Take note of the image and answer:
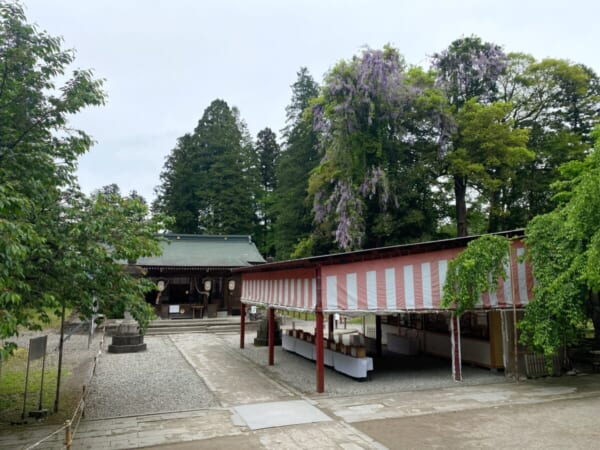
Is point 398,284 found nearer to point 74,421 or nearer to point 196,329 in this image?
point 74,421

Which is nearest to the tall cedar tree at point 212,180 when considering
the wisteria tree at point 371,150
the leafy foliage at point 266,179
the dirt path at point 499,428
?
the leafy foliage at point 266,179

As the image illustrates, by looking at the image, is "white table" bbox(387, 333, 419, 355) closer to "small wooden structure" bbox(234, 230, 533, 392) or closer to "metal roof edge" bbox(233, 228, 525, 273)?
"small wooden structure" bbox(234, 230, 533, 392)

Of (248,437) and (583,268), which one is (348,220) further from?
(248,437)

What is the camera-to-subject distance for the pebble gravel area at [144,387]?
880 centimetres

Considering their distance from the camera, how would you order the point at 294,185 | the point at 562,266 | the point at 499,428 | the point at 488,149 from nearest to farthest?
the point at 499,428
the point at 562,266
the point at 488,149
the point at 294,185

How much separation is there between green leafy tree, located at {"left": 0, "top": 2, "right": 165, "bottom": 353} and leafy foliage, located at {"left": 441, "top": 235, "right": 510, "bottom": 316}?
6843 millimetres

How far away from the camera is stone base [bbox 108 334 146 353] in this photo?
53.4ft

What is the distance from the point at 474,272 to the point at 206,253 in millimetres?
21318

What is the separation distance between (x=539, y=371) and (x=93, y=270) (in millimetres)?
11069

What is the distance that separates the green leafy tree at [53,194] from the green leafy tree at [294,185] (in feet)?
83.9

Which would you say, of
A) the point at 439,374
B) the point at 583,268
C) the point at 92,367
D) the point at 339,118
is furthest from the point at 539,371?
the point at 339,118

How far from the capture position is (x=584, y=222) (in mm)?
9383

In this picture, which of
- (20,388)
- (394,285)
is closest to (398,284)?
(394,285)

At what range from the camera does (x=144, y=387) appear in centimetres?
1070
